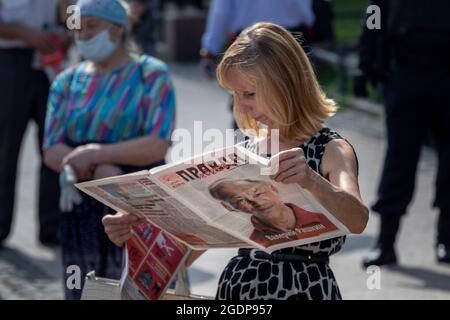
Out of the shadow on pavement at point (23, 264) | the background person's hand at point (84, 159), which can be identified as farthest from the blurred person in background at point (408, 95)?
the background person's hand at point (84, 159)

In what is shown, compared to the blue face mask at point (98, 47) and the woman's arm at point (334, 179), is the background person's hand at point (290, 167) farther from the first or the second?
the blue face mask at point (98, 47)

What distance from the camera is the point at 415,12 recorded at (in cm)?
686

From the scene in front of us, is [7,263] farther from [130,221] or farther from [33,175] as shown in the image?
[130,221]

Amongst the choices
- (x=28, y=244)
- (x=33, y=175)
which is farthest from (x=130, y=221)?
(x=33, y=175)

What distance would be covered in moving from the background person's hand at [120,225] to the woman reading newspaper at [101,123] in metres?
1.24

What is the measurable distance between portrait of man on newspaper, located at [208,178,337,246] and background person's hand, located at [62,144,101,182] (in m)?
1.83

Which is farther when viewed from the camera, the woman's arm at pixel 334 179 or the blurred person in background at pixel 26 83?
the blurred person in background at pixel 26 83

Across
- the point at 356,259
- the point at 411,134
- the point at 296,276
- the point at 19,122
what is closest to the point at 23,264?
the point at 19,122

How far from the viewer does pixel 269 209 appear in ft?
11.0

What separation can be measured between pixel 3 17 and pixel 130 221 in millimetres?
4312

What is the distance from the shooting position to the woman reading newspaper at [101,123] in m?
5.17

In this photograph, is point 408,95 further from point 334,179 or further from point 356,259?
point 334,179

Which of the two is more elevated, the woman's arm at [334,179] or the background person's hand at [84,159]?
the woman's arm at [334,179]

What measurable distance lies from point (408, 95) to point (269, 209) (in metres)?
3.78
